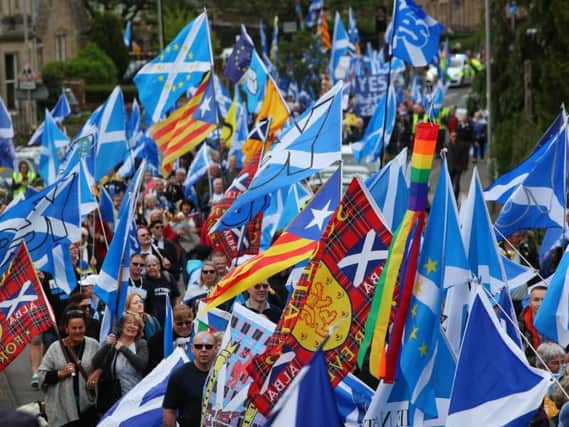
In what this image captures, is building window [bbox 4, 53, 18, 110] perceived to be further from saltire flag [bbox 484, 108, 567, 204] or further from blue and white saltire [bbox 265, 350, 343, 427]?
blue and white saltire [bbox 265, 350, 343, 427]

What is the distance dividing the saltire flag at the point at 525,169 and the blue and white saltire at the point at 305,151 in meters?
1.69

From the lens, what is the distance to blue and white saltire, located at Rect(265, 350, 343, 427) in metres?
7.33

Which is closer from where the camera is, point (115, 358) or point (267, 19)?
point (115, 358)

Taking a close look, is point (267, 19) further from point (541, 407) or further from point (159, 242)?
point (541, 407)

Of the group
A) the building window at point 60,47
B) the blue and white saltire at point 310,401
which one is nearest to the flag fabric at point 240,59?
the blue and white saltire at point 310,401

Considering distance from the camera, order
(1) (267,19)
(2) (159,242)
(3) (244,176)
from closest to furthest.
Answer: (3) (244,176) → (2) (159,242) → (1) (267,19)

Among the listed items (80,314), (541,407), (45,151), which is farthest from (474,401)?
(45,151)

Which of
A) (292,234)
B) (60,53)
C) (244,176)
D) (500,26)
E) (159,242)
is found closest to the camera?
(292,234)

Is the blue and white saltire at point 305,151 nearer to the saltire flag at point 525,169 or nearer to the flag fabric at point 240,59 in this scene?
the saltire flag at point 525,169

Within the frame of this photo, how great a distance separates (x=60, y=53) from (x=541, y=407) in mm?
54553

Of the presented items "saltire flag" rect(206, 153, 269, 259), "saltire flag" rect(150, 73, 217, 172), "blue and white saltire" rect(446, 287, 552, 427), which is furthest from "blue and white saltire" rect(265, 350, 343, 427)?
"saltire flag" rect(150, 73, 217, 172)

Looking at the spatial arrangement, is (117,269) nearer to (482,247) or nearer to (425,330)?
(482,247)

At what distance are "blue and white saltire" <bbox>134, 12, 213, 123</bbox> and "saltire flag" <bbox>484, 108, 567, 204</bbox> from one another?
6766 mm

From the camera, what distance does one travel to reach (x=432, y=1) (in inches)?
3693
